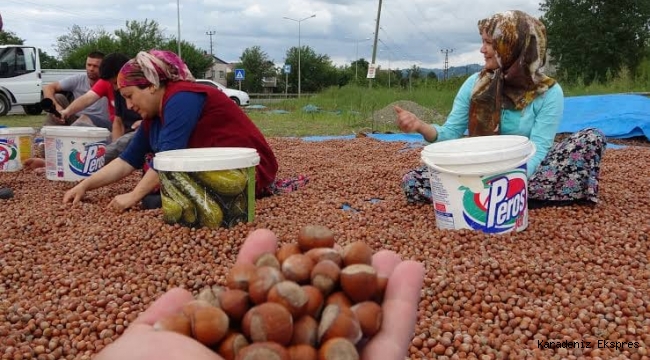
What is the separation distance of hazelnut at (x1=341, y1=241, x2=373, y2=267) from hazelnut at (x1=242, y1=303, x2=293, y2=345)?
27cm

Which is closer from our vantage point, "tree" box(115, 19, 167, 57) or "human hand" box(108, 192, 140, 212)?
"human hand" box(108, 192, 140, 212)

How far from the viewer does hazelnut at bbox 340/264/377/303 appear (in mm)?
1254

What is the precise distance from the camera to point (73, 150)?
457 centimetres

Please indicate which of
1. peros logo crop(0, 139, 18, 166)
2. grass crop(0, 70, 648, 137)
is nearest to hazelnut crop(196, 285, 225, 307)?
peros logo crop(0, 139, 18, 166)

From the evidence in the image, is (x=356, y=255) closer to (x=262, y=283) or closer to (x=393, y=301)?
(x=393, y=301)

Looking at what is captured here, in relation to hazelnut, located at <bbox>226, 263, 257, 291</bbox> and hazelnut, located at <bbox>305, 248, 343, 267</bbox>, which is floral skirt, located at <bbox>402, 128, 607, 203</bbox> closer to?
hazelnut, located at <bbox>305, 248, 343, 267</bbox>

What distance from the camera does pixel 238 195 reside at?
3.02 metres

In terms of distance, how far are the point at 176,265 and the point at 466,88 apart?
212cm

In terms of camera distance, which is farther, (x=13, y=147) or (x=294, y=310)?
(x=13, y=147)

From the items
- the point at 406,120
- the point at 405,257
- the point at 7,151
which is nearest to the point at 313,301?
the point at 405,257

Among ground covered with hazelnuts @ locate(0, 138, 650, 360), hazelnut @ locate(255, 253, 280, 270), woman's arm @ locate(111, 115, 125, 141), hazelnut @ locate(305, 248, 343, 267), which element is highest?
woman's arm @ locate(111, 115, 125, 141)

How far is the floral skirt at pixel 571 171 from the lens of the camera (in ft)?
11.0

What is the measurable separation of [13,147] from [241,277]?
15.8ft

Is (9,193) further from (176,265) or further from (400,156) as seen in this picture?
(400,156)
